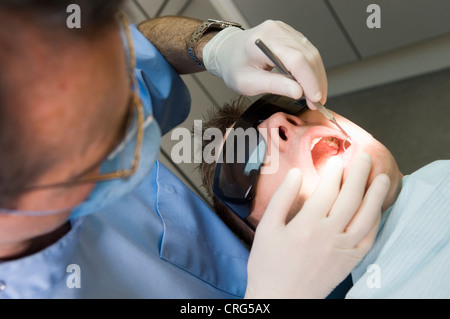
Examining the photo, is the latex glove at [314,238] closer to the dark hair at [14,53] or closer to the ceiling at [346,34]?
the dark hair at [14,53]

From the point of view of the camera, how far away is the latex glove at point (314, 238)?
878 millimetres

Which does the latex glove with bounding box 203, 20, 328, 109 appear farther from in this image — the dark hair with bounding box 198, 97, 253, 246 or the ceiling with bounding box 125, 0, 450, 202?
the ceiling with bounding box 125, 0, 450, 202

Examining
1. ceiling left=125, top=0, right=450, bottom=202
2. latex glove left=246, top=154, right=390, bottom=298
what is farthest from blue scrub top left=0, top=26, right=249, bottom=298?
ceiling left=125, top=0, right=450, bottom=202

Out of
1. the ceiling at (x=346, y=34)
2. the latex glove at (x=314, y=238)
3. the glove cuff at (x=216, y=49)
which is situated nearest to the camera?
the latex glove at (x=314, y=238)

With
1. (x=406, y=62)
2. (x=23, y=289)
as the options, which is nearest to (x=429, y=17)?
(x=406, y=62)

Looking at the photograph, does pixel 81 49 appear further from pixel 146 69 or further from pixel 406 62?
pixel 406 62

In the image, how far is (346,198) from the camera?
91 cm

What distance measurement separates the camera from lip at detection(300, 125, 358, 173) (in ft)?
3.65

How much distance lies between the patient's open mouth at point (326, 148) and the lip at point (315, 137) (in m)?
0.05

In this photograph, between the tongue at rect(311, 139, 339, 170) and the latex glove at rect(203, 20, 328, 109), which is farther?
the tongue at rect(311, 139, 339, 170)

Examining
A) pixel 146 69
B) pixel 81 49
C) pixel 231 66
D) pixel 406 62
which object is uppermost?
pixel 81 49

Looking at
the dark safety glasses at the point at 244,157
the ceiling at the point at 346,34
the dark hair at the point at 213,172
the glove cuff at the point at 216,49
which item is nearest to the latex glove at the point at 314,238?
the dark safety glasses at the point at 244,157

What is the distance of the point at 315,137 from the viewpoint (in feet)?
3.76

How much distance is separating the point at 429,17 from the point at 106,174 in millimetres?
1915
